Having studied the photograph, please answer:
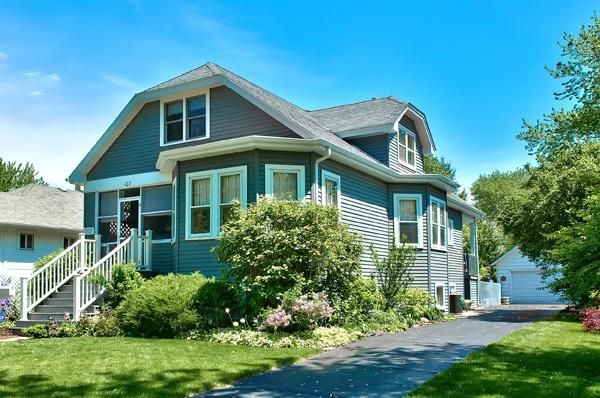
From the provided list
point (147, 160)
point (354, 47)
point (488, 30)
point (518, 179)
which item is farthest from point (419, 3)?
point (518, 179)

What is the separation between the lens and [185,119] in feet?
54.5

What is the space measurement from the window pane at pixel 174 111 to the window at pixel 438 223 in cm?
914

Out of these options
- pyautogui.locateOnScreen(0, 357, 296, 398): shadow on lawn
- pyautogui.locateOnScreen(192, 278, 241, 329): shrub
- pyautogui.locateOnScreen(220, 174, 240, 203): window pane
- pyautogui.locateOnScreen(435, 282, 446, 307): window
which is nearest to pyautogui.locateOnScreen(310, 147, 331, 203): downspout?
pyautogui.locateOnScreen(220, 174, 240, 203): window pane

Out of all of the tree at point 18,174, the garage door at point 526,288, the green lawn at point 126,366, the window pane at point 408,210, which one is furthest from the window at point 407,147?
the tree at point 18,174

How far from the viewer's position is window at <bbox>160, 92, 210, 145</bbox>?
16375 millimetres

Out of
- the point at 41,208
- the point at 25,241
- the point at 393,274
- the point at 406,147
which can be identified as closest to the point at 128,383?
the point at 393,274

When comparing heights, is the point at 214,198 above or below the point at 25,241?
above

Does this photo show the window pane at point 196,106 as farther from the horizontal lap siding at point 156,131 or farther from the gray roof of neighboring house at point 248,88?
the gray roof of neighboring house at point 248,88

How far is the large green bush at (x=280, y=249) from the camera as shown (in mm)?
11742

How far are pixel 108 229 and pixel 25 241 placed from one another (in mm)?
11585

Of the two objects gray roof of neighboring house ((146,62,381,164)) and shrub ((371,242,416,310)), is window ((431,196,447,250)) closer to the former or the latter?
gray roof of neighboring house ((146,62,381,164))

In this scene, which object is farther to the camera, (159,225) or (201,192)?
(159,225)

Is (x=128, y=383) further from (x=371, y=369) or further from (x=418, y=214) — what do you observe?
(x=418, y=214)

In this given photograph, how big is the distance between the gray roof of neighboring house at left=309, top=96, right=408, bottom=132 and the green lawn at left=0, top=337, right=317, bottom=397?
10.8 metres
